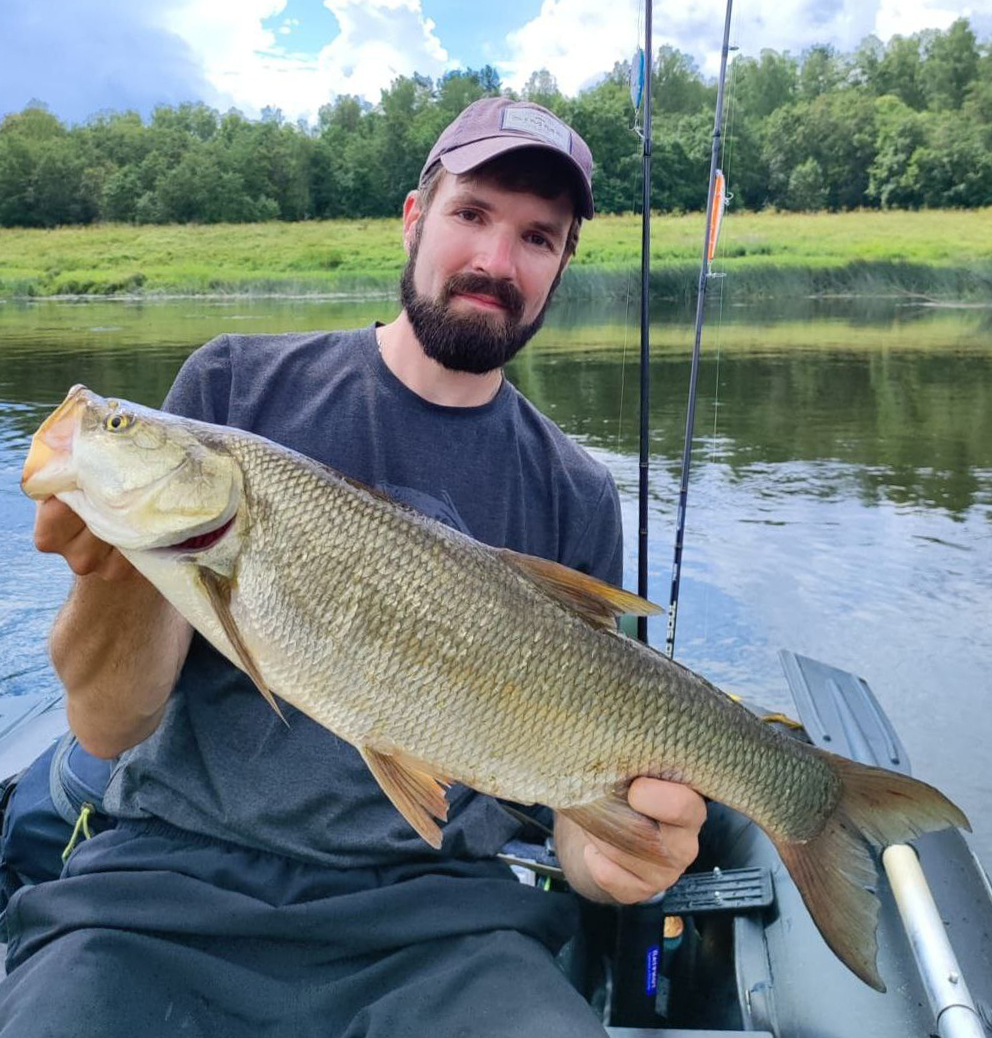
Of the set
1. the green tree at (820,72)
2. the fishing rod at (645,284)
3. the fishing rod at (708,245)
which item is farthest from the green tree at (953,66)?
the fishing rod at (645,284)

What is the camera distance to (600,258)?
41.0m

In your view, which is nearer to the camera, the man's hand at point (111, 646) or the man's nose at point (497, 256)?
the man's hand at point (111, 646)

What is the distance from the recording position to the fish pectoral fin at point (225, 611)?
5.73 feet

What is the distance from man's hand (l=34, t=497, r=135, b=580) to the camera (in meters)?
1.75

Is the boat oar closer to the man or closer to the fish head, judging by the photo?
the man

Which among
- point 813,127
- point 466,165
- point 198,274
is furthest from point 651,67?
point 813,127

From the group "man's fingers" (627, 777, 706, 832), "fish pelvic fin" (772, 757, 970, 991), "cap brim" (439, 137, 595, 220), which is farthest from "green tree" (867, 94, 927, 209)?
"man's fingers" (627, 777, 706, 832)

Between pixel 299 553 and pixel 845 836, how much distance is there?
1182 millimetres

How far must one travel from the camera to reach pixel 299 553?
1.78 m

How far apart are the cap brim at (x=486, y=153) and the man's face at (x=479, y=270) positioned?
0.05 meters

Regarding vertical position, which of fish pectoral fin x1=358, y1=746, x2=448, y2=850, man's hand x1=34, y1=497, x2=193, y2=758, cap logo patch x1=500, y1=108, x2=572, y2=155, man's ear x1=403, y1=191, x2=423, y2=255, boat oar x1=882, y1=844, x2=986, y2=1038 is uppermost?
cap logo patch x1=500, y1=108, x2=572, y2=155

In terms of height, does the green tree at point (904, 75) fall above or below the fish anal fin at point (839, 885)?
above

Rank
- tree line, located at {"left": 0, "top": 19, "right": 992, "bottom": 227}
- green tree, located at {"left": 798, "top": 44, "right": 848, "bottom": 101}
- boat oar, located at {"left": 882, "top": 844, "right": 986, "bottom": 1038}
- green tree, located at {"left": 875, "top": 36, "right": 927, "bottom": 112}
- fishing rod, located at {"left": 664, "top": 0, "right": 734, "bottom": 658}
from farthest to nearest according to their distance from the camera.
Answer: green tree, located at {"left": 798, "top": 44, "right": 848, "bottom": 101} < green tree, located at {"left": 875, "top": 36, "right": 927, "bottom": 112} < tree line, located at {"left": 0, "top": 19, "right": 992, "bottom": 227} < fishing rod, located at {"left": 664, "top": 0, "right": 734, "bottom": 658} < boat oar, located at {"left": 882, "top": 844, "right": 986, "bottom": 1038}

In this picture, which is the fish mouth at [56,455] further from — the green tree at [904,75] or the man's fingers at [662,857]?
the green tree at [904,75]
